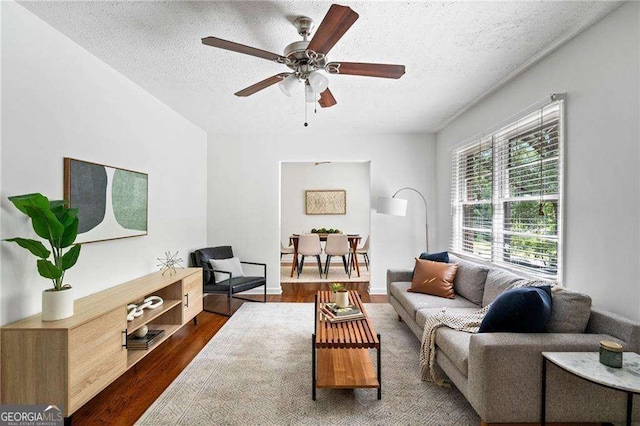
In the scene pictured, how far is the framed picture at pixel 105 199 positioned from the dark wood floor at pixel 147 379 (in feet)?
3.69

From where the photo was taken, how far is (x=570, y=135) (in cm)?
221

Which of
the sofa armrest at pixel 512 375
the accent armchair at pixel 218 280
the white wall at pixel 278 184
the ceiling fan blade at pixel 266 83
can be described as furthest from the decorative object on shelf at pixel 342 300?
the white wall at pixel 278 184

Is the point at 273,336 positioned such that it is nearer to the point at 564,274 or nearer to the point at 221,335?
the point at 221,335

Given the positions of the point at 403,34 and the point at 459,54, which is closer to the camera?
the point at 403,34

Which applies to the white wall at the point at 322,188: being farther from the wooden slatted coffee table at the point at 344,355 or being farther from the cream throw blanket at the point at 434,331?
the cream throw blanket at the point at 434,331

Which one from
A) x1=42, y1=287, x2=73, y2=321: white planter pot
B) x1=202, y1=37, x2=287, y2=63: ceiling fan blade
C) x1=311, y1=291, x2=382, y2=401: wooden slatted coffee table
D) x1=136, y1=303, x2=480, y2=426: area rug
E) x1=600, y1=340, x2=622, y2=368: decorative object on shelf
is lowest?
x1=136, y1=303, x2=480, y2=426: area rug

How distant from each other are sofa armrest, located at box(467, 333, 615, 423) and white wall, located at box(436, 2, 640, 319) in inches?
21.2

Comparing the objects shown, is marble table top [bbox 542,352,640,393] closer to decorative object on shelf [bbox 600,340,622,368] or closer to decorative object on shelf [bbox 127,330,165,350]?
decorative object on shelf [bbox 600,340,622,368]

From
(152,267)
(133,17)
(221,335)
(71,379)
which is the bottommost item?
(221,335)

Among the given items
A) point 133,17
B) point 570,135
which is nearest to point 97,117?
point 133,17

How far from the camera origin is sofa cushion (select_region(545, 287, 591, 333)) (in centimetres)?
182

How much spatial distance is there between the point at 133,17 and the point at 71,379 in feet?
7.29

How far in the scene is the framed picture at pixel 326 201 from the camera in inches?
290

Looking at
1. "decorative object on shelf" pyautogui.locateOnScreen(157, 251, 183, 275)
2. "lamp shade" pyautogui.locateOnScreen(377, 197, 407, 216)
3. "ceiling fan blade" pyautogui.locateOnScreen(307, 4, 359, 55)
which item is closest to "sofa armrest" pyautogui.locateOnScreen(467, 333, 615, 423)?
"ceiling fan blade" pyautogui.locateOnScreen(307, 4, 359, 55)
